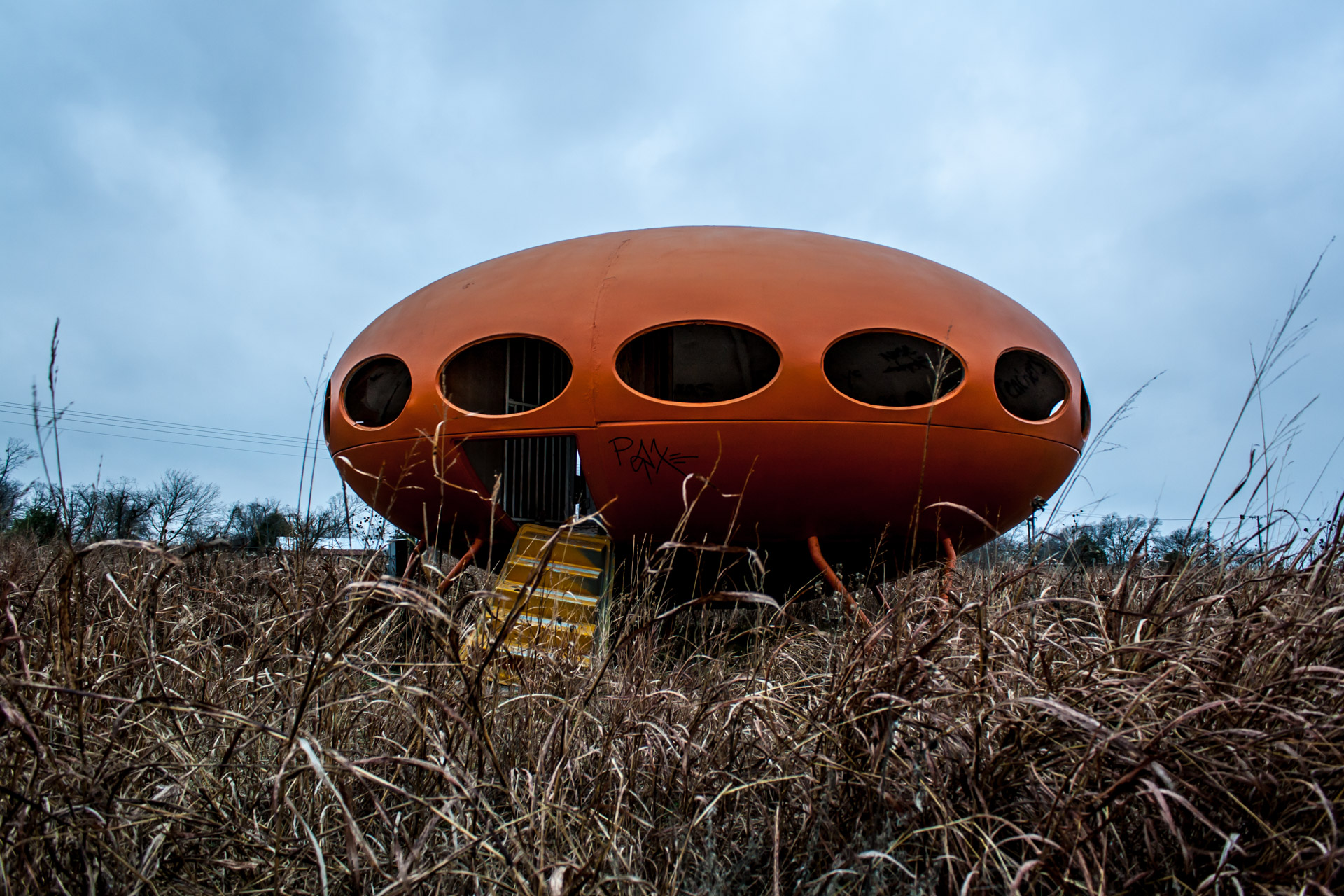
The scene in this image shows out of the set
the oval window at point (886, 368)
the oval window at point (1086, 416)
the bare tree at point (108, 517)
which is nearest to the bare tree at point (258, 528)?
the bare tree at point (108, 517)

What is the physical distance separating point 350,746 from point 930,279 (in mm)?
4023

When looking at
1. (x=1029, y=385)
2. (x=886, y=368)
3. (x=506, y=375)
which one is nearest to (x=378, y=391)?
(x=506, y=375)

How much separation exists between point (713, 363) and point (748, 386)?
233mm

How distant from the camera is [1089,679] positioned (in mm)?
1783

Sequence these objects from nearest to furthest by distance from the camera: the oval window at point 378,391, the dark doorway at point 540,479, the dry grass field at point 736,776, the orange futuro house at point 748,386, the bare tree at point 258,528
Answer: the dry grass field at point 736,776 < the bare tree at point 258,528 < the orange futuro house at point 748,386 < the oval window at point 378,391 < the dark doorway at point 540,479

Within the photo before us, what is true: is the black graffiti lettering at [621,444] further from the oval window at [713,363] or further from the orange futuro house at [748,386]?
the oval window at [713,363]

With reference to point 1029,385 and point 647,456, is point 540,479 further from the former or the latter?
point 1029,385

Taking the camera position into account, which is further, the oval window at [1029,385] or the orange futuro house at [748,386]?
the oval window at [1029,385]

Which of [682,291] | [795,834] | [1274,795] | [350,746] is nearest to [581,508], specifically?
[682,291]

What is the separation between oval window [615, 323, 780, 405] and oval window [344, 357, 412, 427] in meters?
1.45

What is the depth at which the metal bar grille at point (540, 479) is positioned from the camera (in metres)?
5.62

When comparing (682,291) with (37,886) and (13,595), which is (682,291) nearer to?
(13,595)

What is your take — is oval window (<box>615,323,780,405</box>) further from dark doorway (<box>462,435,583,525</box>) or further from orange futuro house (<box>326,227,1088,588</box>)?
dark doorway (<box>462,435,583,525</box>)

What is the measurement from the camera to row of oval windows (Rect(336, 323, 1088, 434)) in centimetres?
458
